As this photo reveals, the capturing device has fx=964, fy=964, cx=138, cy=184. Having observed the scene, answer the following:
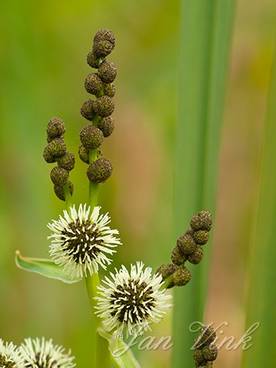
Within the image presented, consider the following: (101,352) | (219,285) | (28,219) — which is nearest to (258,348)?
(101,352)

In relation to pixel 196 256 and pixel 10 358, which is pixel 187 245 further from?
pixel 10 358

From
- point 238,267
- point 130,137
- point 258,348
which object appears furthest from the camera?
point 130,137

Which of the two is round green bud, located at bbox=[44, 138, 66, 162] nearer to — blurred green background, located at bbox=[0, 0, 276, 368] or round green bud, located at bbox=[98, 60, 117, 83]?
round green bud, located at bbox=[98, 60, 117, 83]

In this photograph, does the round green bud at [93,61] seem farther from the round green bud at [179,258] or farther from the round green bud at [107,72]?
the round green bud at [179,258]

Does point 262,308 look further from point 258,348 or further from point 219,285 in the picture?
point 219,285

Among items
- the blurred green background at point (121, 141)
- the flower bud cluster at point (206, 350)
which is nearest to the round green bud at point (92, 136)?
the flower bud cluster at point (206, 350)

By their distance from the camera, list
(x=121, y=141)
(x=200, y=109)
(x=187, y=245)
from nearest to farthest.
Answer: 1. (x=187, y=245)
2. (x=200, y=109)
3. (x=121, y=141)

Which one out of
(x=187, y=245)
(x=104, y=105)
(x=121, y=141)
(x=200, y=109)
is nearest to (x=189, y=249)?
(x=187, y=245)

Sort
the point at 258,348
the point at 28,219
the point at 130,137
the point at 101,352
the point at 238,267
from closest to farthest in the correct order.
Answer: the point at 101,352 → the point at 258,348 → the point at 28,219 → the point at 238,267 → the point at 130,137
